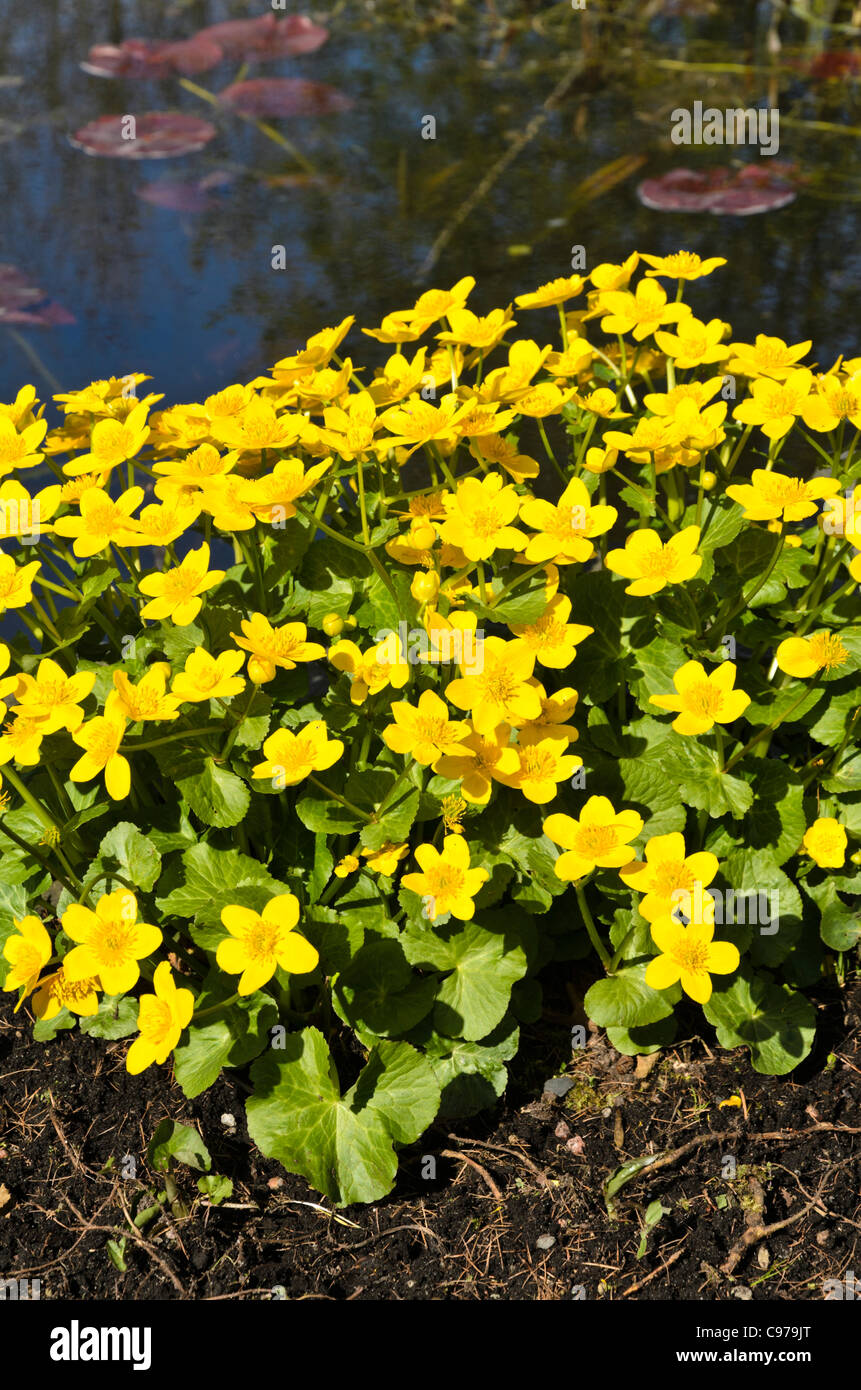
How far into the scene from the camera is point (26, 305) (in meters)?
4.43

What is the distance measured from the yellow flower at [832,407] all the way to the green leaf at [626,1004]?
0.92m

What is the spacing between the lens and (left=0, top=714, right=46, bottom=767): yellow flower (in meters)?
1.73

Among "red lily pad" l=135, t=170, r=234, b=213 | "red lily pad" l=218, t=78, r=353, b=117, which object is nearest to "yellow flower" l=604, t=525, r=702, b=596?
"red lily pad" l=135, t=170, r=234, b=213

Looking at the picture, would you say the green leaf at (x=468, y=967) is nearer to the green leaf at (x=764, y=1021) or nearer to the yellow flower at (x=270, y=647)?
the green leaf at (x=764, y=1021)

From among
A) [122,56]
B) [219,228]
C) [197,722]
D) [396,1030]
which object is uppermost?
[122,56]

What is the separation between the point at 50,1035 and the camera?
211 cm

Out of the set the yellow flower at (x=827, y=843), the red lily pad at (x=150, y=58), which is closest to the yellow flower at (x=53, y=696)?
the yellow flower at (x=827, y=843)

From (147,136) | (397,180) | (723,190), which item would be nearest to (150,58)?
(147,136)

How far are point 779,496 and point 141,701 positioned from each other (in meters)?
0.96

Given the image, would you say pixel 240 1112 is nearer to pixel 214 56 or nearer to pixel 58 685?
pixel 58 685

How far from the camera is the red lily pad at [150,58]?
19.7 ft

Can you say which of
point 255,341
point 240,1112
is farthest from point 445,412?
point 255,341

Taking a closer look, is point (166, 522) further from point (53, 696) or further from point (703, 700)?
point (703, 700)

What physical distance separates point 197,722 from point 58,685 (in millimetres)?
212
